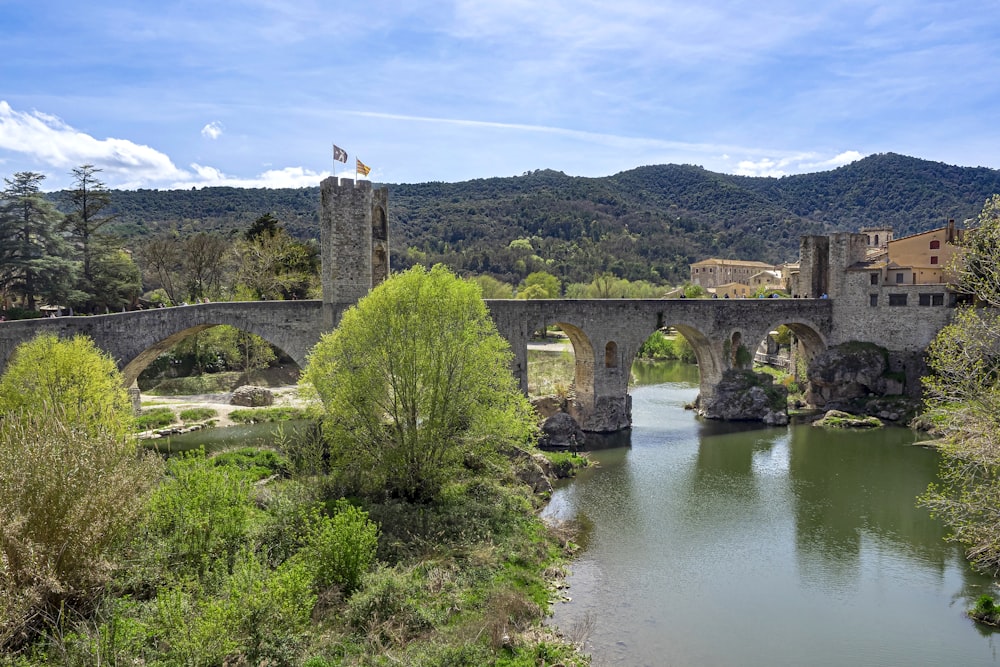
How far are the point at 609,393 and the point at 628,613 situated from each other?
1625 cm

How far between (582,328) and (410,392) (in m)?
13.6

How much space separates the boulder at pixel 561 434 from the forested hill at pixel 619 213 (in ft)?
169

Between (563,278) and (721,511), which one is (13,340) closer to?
(721,511)

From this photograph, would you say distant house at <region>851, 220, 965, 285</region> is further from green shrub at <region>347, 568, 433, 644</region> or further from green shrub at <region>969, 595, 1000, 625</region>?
green shrub at <region>347, 568, 433, 644</region>

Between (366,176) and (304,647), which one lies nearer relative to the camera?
(304,647)

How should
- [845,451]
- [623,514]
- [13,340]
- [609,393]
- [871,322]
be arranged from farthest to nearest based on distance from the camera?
1. [871,322]
2. [609,393]
3. [845,451]
4. [13,340]
5. [623,514]

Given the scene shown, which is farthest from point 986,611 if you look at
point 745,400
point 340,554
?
point 745,400

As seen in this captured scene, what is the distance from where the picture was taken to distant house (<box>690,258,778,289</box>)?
7325 centimetres

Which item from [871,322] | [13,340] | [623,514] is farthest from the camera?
[871,322]

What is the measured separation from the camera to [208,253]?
41719 mm

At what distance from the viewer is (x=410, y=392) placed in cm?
1728

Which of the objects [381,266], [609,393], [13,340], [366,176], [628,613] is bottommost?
[628,613]

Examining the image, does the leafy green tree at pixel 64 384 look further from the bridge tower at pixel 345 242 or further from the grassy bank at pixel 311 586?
the bridge tower at pixel 345 242

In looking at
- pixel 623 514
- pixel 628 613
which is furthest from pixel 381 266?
pixel 628 613
